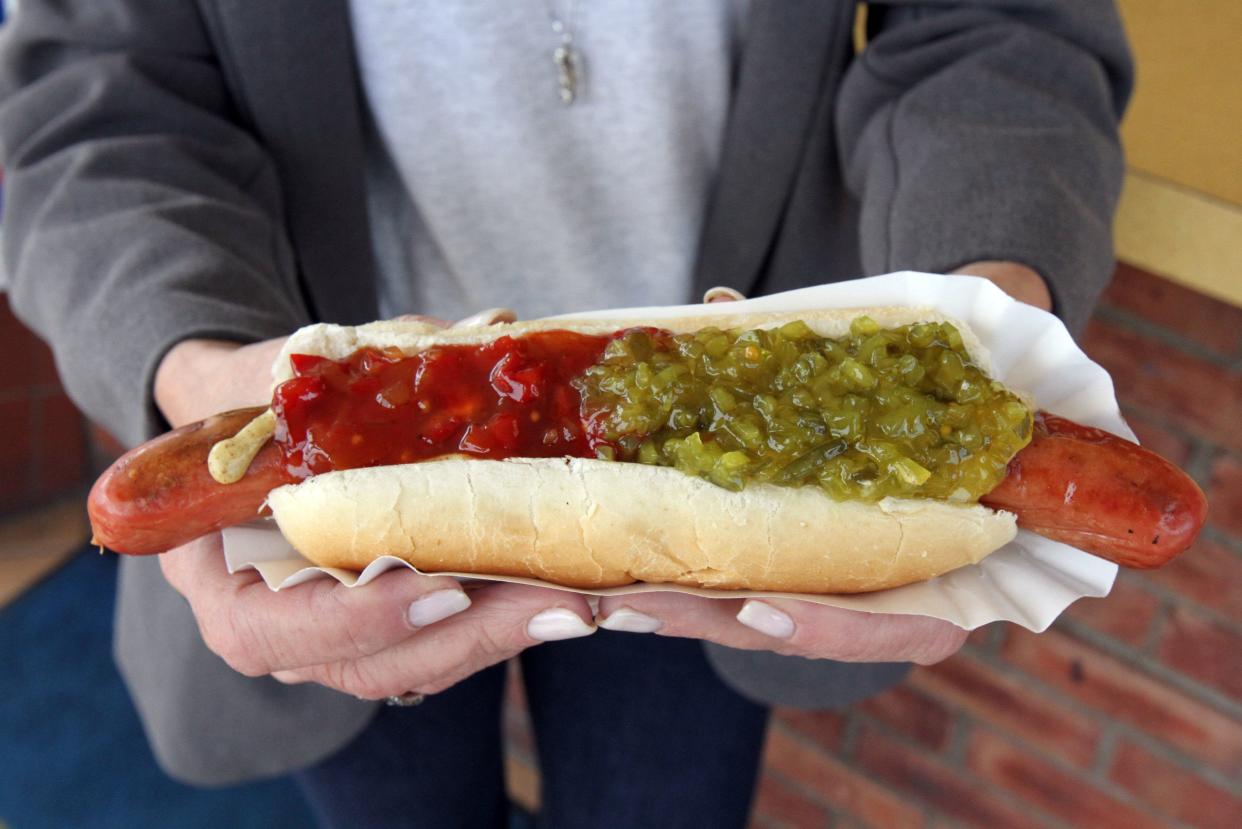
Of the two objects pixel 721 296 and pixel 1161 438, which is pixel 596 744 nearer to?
pixel 721 296

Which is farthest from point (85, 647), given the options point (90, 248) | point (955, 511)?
point (955, 511)

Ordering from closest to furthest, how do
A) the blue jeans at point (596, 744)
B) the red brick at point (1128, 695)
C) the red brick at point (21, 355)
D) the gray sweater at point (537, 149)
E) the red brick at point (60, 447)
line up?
1. the gray sweater at point (537, 149)
2. the blue jeans at point (596, 744)
3. the red brick at point (1128, 695)
4. the red brick at point (21, 355)
5. the red brick at point (60, 447)

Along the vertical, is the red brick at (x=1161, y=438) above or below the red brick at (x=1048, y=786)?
above

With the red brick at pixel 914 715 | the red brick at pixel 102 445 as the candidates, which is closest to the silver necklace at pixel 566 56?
the red brick at pixel 914 715

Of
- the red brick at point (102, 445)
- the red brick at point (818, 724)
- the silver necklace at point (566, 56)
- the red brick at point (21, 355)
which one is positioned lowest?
the red brick at point (818, 724)

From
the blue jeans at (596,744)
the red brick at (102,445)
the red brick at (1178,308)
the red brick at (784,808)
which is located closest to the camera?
the blue jeans at (596,744)

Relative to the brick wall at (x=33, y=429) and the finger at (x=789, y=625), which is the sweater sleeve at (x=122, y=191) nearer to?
the finger at (x=789, y=625)

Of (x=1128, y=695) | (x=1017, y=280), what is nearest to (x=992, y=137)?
(x=1017, y=280)
